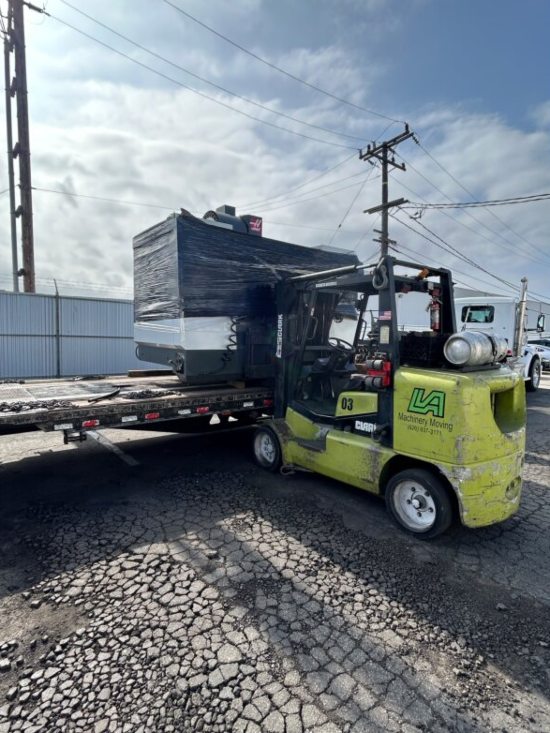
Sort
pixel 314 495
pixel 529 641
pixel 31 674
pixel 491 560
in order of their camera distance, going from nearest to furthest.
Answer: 1. pixel 31 674
2. pixel 529 641
3. pixel 491 560
4. pixel 314 495

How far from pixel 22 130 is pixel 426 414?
13.8m

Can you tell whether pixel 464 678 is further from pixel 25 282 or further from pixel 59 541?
pixel 25 282

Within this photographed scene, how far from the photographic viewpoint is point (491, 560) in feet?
11.3

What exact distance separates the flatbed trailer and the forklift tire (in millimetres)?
430

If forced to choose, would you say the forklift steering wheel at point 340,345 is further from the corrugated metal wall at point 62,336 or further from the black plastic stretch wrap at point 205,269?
the corrugated metal wall at point 62,336

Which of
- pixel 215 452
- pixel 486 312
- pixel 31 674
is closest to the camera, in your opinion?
pixel 31 674

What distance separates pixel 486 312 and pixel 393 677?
13.0 m

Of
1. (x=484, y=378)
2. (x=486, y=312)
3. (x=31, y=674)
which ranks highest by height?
(x=486, y=312)

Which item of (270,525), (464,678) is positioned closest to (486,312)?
(270,525)

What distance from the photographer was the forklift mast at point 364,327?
3.90m

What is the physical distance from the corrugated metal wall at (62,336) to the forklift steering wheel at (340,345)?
1092cm

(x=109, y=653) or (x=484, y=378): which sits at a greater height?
(x=484, y=378)

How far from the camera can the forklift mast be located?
3898mm

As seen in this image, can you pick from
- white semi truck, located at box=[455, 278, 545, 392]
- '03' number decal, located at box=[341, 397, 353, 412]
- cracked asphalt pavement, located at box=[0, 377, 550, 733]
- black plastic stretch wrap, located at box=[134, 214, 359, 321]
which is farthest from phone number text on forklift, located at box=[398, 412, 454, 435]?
white semi truck, located at box=[455, 278, 545, 392]
